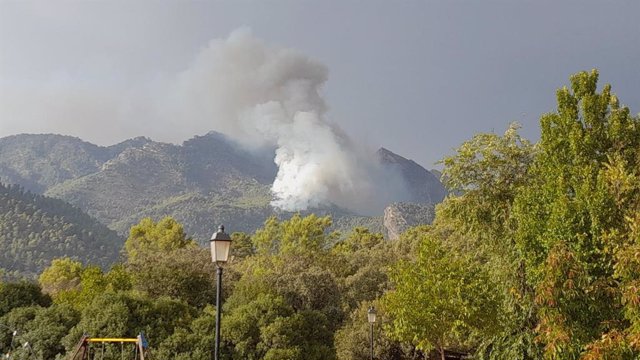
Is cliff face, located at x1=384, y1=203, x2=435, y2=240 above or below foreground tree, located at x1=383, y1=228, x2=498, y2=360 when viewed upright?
above

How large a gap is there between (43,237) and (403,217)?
97.2m

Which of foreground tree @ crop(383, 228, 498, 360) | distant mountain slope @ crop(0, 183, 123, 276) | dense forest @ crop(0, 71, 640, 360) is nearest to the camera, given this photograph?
dense forest @ crop(0, 71, 640, 360)

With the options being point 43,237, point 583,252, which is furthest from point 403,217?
point 583,252

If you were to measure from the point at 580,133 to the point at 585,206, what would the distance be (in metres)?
3.21

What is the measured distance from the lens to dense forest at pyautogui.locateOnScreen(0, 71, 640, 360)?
11.9m

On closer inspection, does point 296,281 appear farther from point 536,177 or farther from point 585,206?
point 585,206

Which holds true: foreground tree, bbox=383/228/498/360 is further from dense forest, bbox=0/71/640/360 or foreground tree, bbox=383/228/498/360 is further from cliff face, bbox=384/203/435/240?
cliff face, bbox=384/203/435/240

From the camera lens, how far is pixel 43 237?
162500 mm

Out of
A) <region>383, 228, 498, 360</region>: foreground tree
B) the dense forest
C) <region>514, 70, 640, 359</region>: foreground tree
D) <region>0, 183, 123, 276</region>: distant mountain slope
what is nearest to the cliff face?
<region>0, 183, 123, 276</region>: distant mountain slope

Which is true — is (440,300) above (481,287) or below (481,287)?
below

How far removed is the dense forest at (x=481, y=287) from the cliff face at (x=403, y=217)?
11739 cm

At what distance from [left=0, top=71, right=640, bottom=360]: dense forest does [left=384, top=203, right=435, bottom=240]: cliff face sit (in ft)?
385

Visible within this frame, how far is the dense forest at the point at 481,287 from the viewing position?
39.1 ft

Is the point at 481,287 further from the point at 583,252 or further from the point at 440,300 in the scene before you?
the point at 583,252
